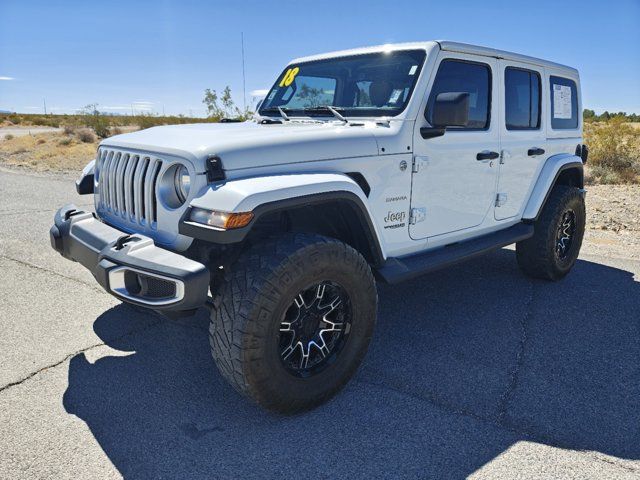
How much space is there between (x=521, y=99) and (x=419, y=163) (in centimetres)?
166

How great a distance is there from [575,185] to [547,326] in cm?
193

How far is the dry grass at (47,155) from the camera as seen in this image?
604 inches

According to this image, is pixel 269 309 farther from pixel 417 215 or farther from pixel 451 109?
pixel 451 109

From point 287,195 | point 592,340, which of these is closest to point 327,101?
point 287,195

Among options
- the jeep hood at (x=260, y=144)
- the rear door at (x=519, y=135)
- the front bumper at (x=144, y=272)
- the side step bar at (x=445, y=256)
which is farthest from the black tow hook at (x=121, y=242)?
the rear door at (x=519, y=135)

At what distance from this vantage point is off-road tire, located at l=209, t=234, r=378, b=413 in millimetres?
2361

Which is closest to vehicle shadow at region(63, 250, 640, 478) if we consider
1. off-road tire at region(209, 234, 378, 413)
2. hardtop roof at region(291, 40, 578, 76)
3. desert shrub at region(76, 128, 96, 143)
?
off-road tire at region(209, 234, 378, 413)

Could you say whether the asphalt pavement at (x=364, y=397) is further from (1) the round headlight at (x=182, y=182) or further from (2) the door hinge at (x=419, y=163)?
(2) the door hinge at (x=419, y=163)

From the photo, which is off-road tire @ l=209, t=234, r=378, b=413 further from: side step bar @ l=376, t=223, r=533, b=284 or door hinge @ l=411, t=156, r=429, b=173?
door hinge @ l=411, t=156, r=429, b=173

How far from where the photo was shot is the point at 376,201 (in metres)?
3.01

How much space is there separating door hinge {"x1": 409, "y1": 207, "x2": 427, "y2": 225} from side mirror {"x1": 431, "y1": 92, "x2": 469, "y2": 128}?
1.84 ft

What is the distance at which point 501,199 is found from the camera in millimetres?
4094

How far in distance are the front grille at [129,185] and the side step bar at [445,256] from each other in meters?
1.37

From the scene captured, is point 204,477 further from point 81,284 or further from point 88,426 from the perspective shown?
point 81,284
